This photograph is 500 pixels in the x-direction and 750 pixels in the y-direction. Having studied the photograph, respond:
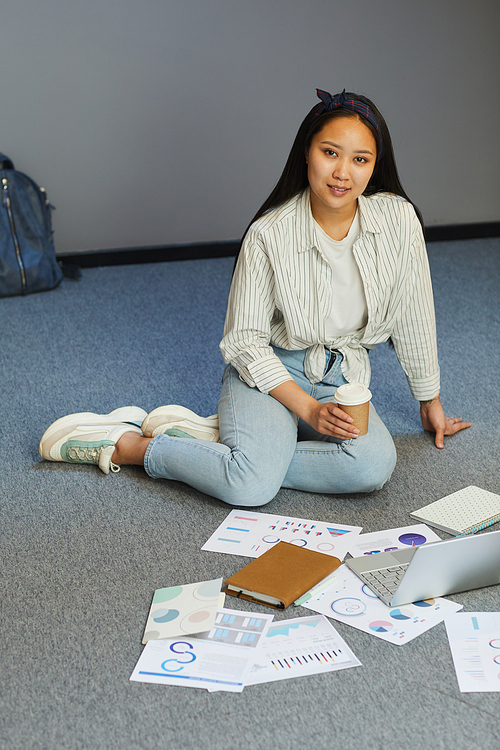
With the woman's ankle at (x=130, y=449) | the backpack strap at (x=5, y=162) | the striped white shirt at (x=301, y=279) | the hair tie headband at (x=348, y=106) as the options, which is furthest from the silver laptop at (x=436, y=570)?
the backpack strap at (x=5, y=162)

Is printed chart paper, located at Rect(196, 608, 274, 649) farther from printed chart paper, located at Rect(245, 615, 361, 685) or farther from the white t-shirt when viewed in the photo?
the white t-shirt

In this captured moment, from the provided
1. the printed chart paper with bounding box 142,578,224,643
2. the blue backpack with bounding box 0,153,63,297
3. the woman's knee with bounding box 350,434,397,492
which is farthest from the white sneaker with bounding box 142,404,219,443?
the blue backpack with bounding box 0,153,63,297

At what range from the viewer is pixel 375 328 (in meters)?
1.75

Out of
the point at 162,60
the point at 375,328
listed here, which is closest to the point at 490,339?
the point at 375,328

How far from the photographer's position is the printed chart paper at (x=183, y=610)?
1239 mm

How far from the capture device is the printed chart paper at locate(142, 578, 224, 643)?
4.07ft

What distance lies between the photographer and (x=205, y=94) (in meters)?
3.66

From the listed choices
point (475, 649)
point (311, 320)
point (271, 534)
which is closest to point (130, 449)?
point (271, 534)

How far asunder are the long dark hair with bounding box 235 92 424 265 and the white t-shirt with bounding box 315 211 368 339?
0.12 meters

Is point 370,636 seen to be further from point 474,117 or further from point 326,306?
point 474,117

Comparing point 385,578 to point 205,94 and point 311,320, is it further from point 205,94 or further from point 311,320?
point 205,94

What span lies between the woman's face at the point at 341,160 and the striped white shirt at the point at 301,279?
0.11 meters

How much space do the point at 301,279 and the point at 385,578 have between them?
0.71 meters

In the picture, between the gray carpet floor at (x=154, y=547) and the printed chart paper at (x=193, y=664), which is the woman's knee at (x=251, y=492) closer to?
the gray carpet floor at (x=154, y=547)
